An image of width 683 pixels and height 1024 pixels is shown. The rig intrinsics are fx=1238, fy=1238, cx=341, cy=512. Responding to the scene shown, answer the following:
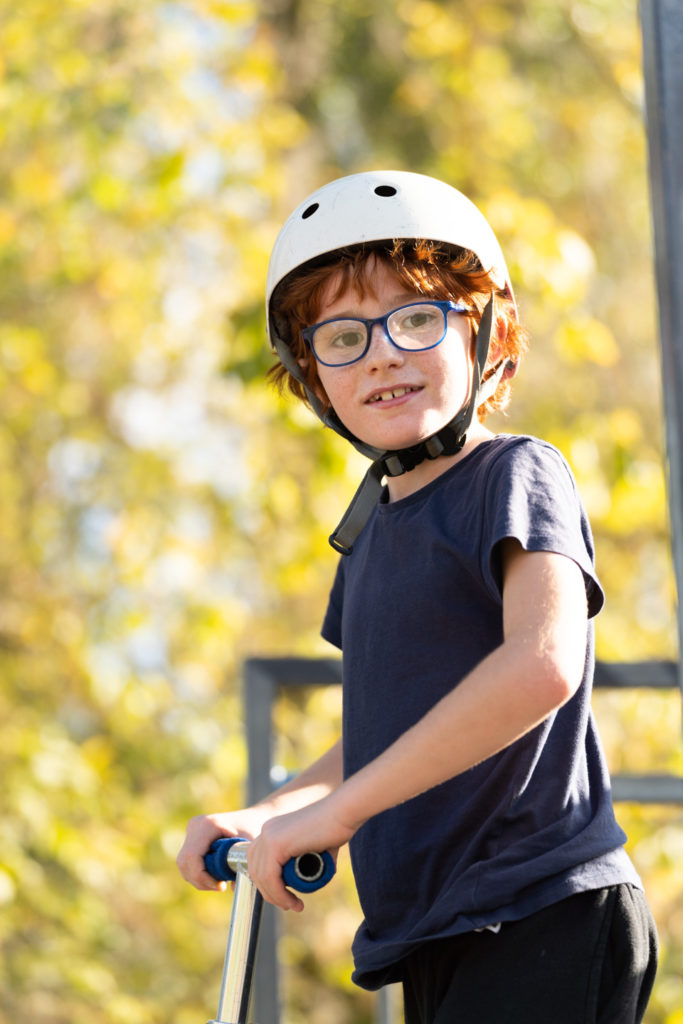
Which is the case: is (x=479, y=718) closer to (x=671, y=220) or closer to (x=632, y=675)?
(x=671, y=220)

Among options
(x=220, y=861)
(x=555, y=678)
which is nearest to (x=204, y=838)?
(x=220, y=861)

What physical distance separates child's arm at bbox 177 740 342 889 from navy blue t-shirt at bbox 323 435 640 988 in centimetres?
14

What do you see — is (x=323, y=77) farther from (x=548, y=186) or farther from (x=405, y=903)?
(x=405, y=903)

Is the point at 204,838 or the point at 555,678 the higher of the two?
the point at 555,678

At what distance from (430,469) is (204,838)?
0.54m

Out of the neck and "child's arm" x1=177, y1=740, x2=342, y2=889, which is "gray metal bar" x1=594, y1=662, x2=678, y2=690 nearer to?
"child's arm" x1=177, y1=740, x2=342, y2=889

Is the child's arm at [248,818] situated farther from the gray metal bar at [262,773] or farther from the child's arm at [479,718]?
the gray metal bar at [262,773]

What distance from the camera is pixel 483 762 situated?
4.55ft

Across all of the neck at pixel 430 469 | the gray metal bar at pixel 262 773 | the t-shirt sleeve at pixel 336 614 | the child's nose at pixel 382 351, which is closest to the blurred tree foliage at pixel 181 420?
the gray metal bar at pixel 262 773

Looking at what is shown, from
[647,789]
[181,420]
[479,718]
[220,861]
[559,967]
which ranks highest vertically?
[181,420]

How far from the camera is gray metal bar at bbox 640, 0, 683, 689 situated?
1595 mm

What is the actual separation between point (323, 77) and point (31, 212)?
1798 millimetres

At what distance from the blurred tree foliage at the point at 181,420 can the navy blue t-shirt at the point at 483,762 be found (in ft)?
11.3

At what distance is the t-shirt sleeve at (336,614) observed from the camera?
178 cm
